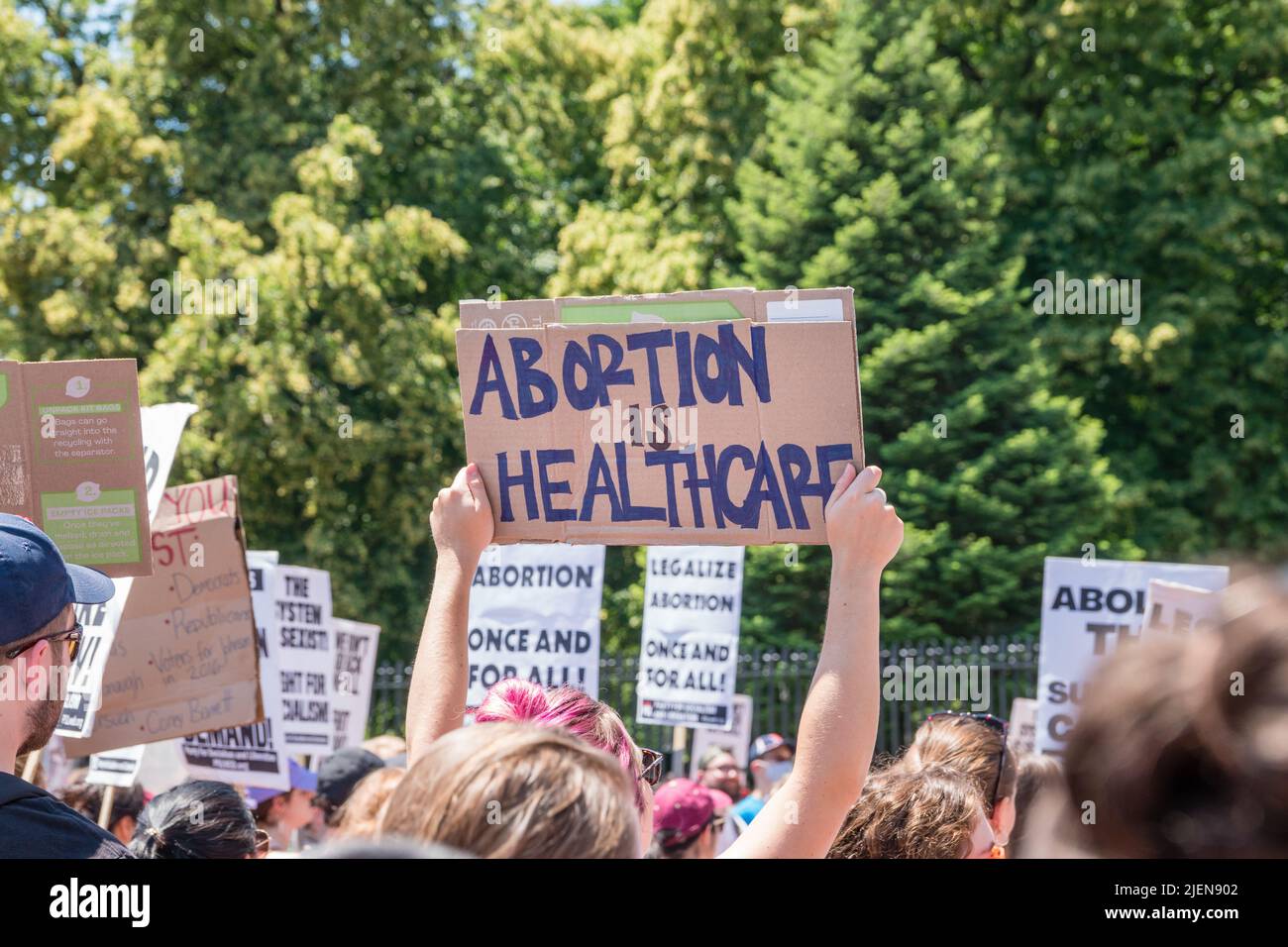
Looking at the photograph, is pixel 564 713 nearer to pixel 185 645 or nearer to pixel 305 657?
pixel 185 645

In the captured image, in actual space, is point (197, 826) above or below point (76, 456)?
below

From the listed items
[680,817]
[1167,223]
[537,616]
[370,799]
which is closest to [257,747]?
[537,616]

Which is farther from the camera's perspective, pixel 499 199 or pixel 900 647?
pixel 499 199

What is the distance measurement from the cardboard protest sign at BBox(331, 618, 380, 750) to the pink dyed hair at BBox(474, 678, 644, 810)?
6.29 metres

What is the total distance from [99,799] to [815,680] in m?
4.64

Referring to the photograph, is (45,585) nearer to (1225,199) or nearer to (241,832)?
(241,832)

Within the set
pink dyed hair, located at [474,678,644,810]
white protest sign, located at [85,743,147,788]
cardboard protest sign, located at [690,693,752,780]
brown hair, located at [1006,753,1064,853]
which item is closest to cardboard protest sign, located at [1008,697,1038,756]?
cardboard protest sign, located at [690,693,752,780]

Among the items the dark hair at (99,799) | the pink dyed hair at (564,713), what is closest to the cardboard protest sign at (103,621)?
the dark hair at (99,799)

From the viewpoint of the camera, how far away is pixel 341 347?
18.5 meters

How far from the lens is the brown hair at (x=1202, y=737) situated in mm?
975

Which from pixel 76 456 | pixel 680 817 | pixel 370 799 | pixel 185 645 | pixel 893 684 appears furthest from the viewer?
A: pixel 893 684

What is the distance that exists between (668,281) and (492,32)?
4927mm

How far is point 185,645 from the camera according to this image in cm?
488

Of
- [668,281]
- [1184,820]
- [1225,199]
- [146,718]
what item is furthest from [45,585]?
[1225,199]
